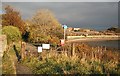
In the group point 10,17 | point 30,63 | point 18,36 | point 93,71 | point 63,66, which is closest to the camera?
point 93,71

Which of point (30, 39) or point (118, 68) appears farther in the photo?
point (30, 39)

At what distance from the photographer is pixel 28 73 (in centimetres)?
1477

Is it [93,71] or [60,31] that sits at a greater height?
[93,71]

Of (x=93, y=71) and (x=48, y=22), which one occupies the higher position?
(x=93, y=71)

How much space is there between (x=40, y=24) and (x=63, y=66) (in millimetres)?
35556

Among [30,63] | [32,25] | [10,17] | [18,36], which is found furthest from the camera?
[32,25]

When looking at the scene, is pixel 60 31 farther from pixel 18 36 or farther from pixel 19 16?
pixel 18 36

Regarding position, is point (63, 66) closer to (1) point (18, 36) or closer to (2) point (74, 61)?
(2) point (74, 61)

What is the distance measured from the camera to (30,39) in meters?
42.8

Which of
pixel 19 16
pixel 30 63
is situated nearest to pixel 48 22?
pixel 19 16

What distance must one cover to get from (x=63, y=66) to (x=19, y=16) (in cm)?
3357

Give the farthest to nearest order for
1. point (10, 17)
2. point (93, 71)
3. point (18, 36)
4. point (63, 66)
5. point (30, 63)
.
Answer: point (10, 17) < point (18, 36) < point (30, 63) < point (63, 66) < point (93, 71)

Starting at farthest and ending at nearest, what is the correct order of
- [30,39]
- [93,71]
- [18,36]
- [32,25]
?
1. [32,25]
2. [30,39]
3. [18,36]
4. [93,71]

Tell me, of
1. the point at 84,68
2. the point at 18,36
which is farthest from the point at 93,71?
the point at 18,36
